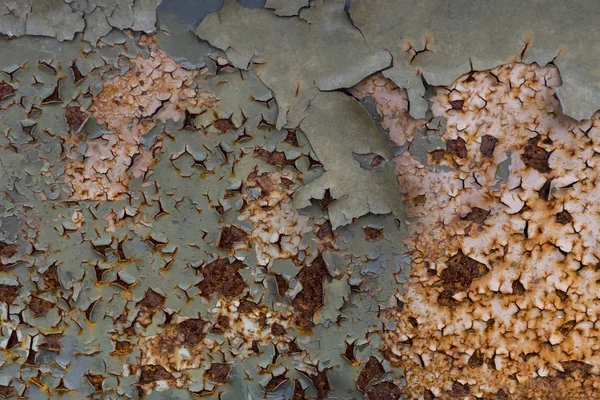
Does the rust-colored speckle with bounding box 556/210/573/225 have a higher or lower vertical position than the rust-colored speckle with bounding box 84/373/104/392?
higher

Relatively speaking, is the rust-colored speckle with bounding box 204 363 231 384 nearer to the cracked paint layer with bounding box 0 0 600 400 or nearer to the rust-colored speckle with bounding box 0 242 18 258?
the cracked paint layer with bounding box 0 0 600 400

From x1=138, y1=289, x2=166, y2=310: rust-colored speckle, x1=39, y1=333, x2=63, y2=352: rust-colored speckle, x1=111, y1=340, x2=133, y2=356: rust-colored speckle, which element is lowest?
x1=39, y1=333, x2=63, y2=352: rust-colored speckle

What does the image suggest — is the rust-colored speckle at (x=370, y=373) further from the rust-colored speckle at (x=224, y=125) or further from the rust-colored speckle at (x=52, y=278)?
the rust-colored speckle at (x=52, y=278)

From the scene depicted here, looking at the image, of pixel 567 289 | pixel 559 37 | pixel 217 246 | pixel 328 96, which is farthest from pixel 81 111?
pixel 567 289

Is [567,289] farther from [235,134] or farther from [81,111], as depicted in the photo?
[81,111]

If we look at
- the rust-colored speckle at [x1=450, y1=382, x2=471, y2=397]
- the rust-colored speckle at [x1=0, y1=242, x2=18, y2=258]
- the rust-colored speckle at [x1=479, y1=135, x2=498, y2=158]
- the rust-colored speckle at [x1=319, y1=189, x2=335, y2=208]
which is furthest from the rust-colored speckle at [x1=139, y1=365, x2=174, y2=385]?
the rust-colored speckle at [x1=479, y1=135, x2=498, y2=158]

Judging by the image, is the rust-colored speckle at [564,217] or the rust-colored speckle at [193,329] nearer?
the rust-colored speckle at [564,217]

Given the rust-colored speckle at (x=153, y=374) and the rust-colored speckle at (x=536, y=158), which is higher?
the rust-colored speckle at (x=536, y=158)

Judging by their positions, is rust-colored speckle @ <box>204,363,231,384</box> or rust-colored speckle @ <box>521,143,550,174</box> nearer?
rust-colored speckle @ <box>521,143,550,174</box>

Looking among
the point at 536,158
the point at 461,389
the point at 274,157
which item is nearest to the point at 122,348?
the point at 274,157

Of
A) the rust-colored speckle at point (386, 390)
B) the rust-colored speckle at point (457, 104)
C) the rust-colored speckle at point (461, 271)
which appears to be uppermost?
the rust-colored speckle at point (457, 104)

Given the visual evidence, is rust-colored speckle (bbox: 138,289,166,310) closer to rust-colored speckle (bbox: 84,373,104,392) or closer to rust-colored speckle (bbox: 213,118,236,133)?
rust-colored speckle (bbox: 84,373,104,392)

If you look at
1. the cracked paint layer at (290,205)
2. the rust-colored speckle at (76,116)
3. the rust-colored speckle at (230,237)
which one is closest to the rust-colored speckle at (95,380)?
the cracked paint layer at (290,205)
